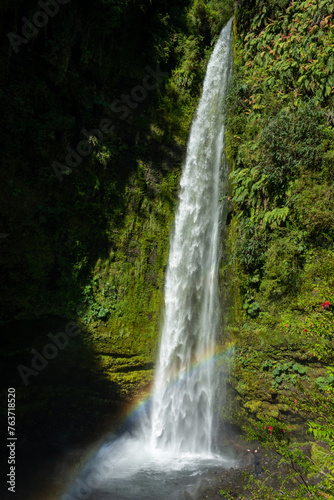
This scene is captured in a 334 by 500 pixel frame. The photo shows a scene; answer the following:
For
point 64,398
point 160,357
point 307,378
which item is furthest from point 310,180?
point 64,398

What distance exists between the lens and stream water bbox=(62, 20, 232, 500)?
19.3 ft

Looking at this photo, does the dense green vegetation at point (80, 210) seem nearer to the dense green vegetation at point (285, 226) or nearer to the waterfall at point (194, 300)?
the waterfall at point (194, 300)

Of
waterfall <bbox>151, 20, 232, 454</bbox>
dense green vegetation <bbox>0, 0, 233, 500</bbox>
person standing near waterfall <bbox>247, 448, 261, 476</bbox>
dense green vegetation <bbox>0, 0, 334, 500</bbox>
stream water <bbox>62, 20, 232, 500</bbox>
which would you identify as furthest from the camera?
dense green vegetation <bbox>0, 0, 233, 500</bbox>

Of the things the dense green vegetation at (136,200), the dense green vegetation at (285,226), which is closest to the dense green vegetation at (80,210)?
the dense green vegetation at (136,200)

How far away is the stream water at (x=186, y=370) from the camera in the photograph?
5.89 meters

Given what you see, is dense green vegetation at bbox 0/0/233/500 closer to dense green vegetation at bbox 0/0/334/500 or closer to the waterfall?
dense green vegetation at bbox 0/0/334/500

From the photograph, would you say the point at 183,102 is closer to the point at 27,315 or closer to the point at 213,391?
the point at 27,315

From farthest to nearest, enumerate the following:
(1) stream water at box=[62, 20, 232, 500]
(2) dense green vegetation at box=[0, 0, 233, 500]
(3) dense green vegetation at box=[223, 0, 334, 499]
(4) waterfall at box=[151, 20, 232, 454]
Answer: (2) dense green vegetation at box=[0, 0, 233, 500] → (4) waterfall at box=[151, 20, 232, 454] → (1) stream water at box=[62, 20, 232, 500] → (3) dense green vegetation at box=[223, 0, 334, 499]

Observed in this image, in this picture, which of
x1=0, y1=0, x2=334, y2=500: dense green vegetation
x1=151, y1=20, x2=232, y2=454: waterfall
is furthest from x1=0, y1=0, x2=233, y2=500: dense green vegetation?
x1=151, y1=20, x2=232, y2=454: waterfall

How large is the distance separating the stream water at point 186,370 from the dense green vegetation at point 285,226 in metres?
0.86

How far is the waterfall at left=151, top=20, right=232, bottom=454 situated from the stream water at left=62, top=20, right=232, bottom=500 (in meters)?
0.02

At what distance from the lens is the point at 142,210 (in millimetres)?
8695

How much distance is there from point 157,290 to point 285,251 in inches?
167

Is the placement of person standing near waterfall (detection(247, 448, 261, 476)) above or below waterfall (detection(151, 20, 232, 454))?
Answer: below
